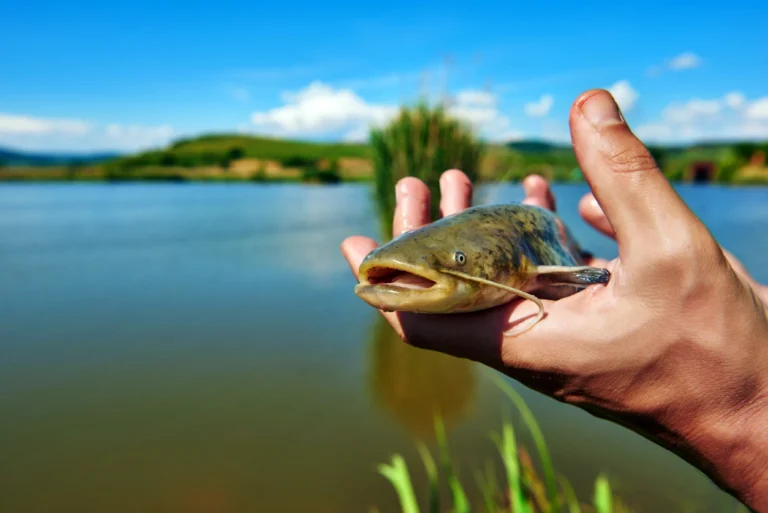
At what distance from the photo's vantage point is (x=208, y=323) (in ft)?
25.1

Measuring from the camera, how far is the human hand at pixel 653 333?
4.43 ft

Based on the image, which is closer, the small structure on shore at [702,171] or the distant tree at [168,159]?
the small structure on shore at [702,171]

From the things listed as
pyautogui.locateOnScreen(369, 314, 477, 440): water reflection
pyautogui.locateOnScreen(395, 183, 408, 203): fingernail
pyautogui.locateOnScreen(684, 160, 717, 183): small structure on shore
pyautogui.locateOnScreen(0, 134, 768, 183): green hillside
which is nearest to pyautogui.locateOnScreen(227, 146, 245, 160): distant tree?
pyautogui.locateOnScreen(0, 134, 768, 183): green hillside

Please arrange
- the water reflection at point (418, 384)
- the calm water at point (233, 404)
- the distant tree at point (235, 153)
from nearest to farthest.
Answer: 1. the calm water at point (233, 404)
2. the water reflection at point (418, 384)
3. the distant tree at point (235, 153)

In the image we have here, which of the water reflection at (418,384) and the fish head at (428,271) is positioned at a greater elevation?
the fish head at (428,271)

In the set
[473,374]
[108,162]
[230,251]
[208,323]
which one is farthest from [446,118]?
[108,162]

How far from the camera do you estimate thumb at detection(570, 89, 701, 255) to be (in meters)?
1.34

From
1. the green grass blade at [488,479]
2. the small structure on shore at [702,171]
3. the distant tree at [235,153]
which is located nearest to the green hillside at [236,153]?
the distant tree at [235,153]

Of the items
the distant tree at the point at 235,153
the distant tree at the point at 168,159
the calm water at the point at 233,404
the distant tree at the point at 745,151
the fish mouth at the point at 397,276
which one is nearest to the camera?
the fish mouth at the point at 397,276

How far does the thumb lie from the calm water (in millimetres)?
3309

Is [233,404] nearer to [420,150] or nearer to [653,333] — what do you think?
[420,150]

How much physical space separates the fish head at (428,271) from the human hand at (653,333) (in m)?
0.18

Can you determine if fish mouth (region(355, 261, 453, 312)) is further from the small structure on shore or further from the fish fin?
the small structure on shore

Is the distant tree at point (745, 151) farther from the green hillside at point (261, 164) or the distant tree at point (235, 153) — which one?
the distant tree at point (235, 153)
